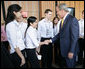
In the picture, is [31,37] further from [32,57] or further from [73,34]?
[73,34]

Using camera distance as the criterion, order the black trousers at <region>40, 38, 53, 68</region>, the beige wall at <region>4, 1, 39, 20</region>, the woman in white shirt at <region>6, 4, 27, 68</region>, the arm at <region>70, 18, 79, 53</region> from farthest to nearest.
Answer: the beige wall at <region>4, 1, 39, 20</region> → the black trousers at <region>40, 38, 53, 68</region> → the arm at <region>70, 18, 79, 53</region> → the woman in white shirt at <region>6, 4, 27, 68</region>

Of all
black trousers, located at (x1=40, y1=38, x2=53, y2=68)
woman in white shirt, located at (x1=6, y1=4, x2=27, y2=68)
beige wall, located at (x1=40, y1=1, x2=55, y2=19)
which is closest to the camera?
woman in white shirt, located at (x1=6, y1=4, x2=27, y2=68)

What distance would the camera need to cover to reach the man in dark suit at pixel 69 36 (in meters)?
2.15

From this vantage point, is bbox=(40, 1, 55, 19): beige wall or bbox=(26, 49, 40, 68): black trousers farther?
bbox=(40, 1, 55, 19): beige wall

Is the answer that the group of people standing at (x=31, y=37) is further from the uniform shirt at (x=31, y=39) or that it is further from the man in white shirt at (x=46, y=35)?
the man in white shirt at (x=46, y=35)

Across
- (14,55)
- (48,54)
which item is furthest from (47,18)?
(14,55)

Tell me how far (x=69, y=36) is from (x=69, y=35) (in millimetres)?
16

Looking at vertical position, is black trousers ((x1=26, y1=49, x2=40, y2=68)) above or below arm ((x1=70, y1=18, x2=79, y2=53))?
below

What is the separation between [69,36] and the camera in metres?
2.23

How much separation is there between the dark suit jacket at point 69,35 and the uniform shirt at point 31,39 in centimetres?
47

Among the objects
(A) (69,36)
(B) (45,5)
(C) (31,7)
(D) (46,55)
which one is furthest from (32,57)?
(B) (45,5)

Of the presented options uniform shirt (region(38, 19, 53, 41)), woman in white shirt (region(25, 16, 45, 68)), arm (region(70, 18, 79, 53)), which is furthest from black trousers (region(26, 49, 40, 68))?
uniform shirt (region(38, 19, 53, 41))

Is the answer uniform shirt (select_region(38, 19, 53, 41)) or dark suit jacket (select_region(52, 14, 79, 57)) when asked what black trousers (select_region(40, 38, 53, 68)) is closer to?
uniform shirt (select_region(38, 19, 53, 41))

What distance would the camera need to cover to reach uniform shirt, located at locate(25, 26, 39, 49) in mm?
2523
